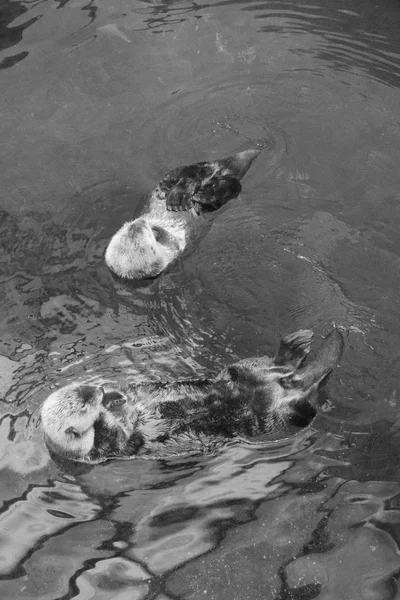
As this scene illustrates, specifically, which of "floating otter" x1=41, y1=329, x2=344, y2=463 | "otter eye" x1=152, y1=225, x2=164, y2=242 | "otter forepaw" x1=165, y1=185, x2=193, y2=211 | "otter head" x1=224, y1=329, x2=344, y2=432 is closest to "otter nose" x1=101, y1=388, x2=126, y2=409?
"floating otter" x1=41, y1=329, x2=344, y2=463

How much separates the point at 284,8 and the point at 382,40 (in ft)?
3.26

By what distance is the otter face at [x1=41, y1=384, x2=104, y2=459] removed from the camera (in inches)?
168

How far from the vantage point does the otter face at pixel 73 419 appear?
168 inches

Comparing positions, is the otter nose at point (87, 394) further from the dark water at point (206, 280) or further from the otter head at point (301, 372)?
the otter head at point (301, 372)

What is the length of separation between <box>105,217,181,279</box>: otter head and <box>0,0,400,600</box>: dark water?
5.3 inches

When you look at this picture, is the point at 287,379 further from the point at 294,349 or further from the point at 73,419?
the point at 73,419

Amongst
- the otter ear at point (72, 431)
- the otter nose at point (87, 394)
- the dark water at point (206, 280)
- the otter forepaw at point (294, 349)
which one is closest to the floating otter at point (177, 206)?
the dark water at point (206, 280)

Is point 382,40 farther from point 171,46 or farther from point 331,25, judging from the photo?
point 171,46

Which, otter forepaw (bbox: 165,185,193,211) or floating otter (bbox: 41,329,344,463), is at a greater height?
otter forepaw (bbox: 165,185,193,211)

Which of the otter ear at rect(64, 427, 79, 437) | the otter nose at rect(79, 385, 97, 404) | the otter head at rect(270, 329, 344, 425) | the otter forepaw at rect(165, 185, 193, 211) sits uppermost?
the otter forepaw at rect(165, 185, 193, 211)

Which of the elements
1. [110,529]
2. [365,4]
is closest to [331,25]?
[365,4]

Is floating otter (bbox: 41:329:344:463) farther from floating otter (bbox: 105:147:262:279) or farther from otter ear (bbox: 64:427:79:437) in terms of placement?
floating otter (bbox: 105:147:262:279)

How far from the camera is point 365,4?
6734 mm

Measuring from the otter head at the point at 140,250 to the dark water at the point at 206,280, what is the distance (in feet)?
0.44
